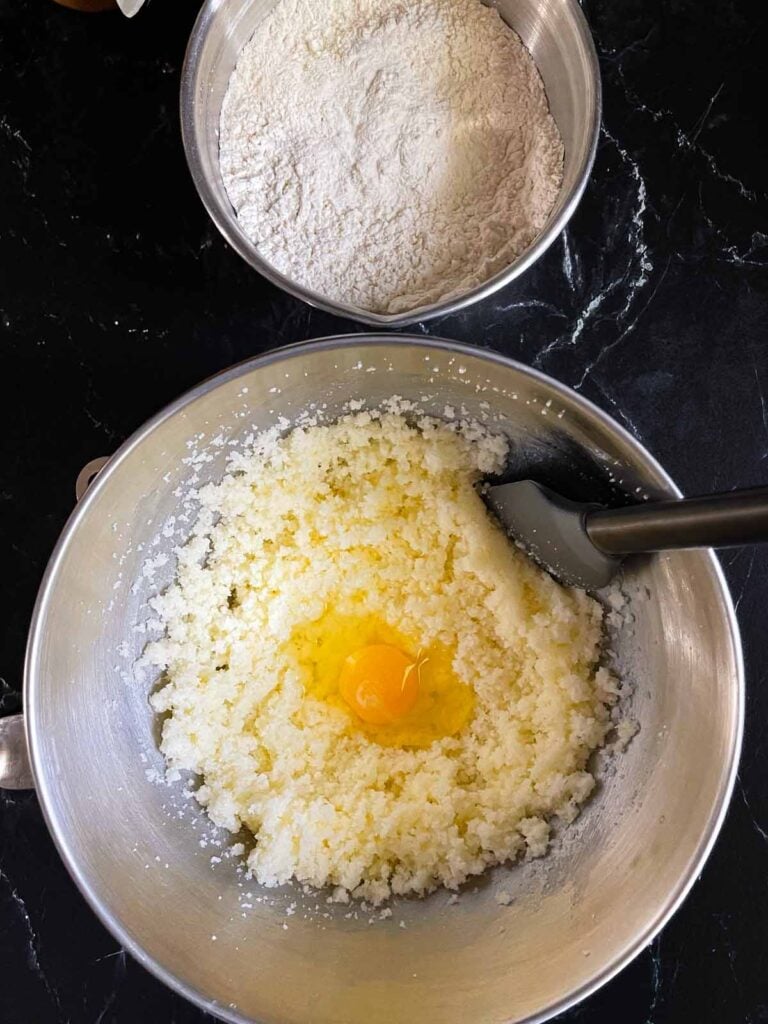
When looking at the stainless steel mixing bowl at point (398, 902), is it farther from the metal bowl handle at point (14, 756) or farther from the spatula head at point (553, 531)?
the metal bowl handle at point (14, 756)

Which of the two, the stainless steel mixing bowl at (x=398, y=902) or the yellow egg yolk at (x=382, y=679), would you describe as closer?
the stainless steel mixing bowl at (x=398, y=902)

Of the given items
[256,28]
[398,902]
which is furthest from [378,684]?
[256,28]

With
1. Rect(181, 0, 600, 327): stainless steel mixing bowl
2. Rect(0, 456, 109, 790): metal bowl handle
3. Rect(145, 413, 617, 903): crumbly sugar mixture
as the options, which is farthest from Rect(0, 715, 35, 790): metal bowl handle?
Rect(181, 0, 600, 327): stainless steel mixing bowl

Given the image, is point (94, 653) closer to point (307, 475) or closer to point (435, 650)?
point (307, 475)

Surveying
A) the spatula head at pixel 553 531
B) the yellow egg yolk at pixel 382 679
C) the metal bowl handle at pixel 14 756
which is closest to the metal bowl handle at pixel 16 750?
the metal bowl handle at pixel 14 756

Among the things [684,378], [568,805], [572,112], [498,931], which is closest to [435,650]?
[568,805]

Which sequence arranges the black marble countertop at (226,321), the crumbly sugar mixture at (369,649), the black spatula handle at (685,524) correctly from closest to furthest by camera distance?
the black spatula handle at (685,524) < the crumbly sugar mixture at (369,649) < the black marble countertop at (226,321)

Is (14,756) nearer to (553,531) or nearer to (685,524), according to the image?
(553,531)
